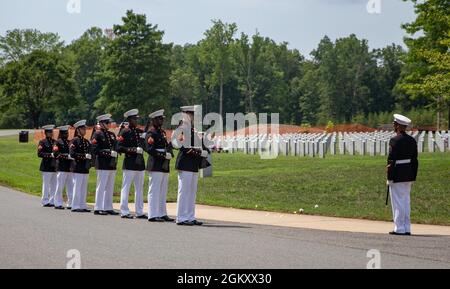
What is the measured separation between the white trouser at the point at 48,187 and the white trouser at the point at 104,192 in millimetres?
3007

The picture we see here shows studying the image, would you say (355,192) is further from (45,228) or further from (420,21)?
(420,21)

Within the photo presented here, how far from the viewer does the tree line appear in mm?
87250

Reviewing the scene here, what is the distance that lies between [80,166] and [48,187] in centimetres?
193

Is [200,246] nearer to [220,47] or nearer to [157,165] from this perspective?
[157,165]

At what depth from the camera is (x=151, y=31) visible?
8844 cm

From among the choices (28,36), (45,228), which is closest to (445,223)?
(45,228)

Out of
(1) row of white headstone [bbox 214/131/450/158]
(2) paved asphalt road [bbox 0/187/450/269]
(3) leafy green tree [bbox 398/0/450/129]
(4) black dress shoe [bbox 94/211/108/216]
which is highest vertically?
(3) leafy green tree [bbox 398/0/450/129]

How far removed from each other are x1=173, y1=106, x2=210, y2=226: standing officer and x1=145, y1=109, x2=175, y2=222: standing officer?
0.63 metres

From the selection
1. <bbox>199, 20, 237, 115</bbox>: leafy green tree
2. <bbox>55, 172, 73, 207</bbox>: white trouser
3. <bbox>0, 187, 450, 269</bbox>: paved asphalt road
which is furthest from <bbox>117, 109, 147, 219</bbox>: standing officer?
<bbox>199, 20, 237, 115</bbox>: leafy green tree

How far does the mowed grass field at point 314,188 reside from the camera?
17.6 m

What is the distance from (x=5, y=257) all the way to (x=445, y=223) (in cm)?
831

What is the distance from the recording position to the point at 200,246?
36.7ft

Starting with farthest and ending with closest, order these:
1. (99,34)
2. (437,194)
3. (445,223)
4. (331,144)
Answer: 1. (99,34)
2. (331,144)
3. (437,194)
4. (445,223)

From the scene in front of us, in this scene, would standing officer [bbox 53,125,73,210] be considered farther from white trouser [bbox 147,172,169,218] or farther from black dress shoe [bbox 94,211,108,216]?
white trouser [bbox 147,172,169,218]
